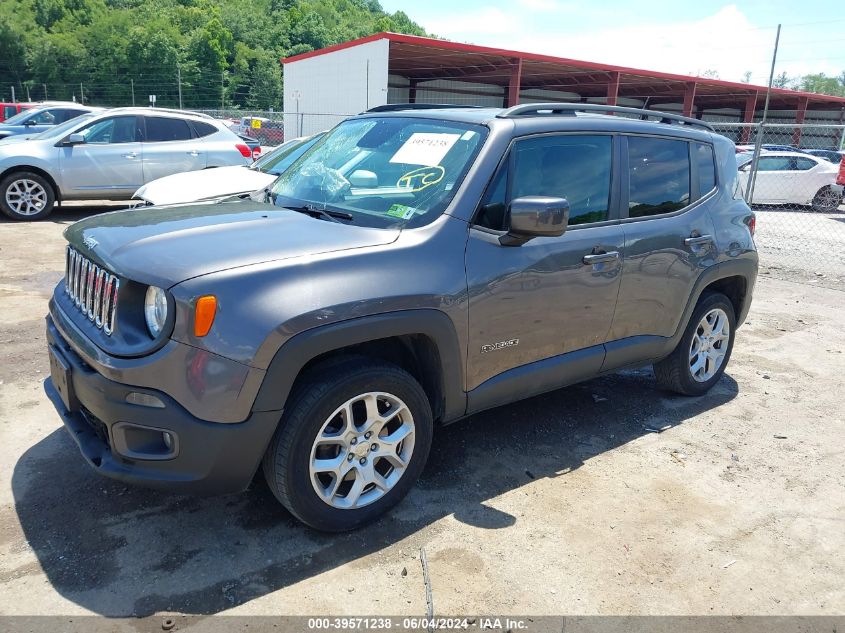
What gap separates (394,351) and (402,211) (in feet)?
2.24

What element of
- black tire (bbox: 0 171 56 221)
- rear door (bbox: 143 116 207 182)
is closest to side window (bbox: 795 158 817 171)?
rear door (bbox: 143 116 207 182)

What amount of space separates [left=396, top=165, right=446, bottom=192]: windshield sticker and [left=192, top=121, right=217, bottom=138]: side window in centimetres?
885

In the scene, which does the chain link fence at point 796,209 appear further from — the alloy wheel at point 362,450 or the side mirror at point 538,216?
the alloy wheel at point 362,450

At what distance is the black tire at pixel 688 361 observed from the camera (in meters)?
4.70

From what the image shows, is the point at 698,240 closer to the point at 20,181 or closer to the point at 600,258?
the point at 600,258

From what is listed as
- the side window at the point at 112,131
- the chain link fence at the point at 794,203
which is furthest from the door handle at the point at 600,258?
the side window at the point at 112,131

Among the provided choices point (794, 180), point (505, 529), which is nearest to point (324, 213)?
point (505, 529)

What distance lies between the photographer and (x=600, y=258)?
3.79 m

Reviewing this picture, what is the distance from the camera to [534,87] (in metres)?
39.8

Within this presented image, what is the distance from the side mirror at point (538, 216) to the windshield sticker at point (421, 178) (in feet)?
1.43

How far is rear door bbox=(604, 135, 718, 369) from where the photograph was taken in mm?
4066

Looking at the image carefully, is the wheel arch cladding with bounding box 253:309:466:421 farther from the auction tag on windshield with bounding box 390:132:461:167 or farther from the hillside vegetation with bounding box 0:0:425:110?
the hillside vegetation with bounding box 0:0:425:110

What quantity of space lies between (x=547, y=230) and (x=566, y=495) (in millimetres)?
1420

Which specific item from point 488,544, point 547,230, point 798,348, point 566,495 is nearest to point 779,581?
point 566,495
